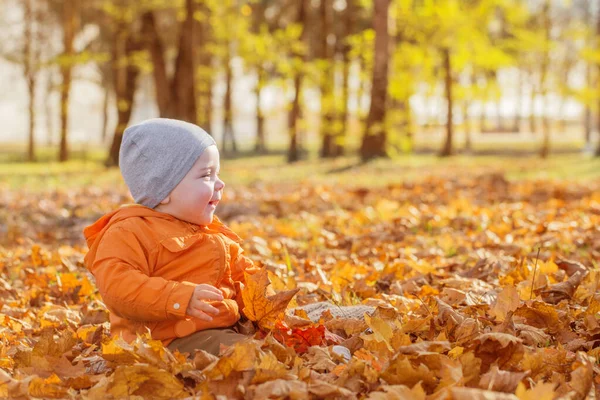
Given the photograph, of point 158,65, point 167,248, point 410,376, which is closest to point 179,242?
point 167,248

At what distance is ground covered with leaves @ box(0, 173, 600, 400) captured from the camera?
90.7 inches

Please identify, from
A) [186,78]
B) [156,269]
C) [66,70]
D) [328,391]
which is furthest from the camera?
[66,70]

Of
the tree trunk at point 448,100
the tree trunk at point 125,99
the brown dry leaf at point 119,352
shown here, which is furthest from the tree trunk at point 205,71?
the brown dry leaf at point 119,352

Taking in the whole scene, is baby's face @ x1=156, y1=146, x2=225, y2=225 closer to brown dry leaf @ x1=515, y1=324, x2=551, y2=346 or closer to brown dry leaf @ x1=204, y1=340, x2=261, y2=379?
brown dry leaf @ x1=204, y1=340, x2=261, y2=379

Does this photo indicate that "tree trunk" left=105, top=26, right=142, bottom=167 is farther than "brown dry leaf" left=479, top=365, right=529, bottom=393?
Yes

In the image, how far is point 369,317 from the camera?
2.78 metres

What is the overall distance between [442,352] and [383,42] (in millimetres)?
14298

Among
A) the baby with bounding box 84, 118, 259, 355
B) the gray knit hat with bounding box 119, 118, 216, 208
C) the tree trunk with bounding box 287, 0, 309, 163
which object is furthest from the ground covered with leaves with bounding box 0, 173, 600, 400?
the tree trunk with bounding box 287, 0, 309, 163

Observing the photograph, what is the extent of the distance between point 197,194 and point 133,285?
46 centimetres

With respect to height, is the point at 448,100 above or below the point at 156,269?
above

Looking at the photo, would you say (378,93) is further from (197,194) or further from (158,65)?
(197,194)

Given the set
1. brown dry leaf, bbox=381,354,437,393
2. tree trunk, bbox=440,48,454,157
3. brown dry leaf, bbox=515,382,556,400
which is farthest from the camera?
tree trunk, bbox=440,48,454,157

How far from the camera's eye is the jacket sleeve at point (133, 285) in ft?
8.63

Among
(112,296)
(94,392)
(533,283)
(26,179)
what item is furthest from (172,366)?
(26,179)
